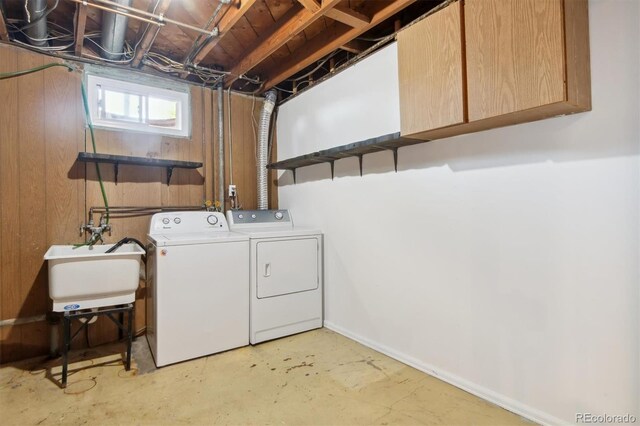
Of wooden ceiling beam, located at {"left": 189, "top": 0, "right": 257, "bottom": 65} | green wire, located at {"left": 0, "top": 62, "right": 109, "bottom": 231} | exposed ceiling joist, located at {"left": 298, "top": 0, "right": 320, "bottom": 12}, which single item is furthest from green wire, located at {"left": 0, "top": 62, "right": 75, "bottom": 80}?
exposed ceiling joist, located at {"left": 298, "top": 0, "right": 320, "bottom": 12}

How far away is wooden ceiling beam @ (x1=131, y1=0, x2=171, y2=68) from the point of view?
2115 mm

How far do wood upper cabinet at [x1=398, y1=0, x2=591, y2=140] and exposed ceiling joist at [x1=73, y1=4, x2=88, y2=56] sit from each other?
6.60 feet

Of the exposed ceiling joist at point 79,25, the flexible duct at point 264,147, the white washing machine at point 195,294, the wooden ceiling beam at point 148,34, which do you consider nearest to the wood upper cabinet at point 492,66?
the wooden ceiling beam at point 148,34

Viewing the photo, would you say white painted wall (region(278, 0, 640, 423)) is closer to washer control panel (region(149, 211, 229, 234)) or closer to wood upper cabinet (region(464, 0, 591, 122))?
wood upper cabinet (region(464, 0, 591, 122))

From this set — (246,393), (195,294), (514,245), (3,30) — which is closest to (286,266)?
(195,294)

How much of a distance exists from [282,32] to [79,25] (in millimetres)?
1387

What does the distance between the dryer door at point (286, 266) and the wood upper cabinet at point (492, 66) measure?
1396 mm

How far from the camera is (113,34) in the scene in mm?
2443

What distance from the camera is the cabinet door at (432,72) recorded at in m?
1.72

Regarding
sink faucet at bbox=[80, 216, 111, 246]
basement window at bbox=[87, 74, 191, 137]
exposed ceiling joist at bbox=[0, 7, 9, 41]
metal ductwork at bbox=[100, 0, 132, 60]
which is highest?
metal ductwork at bbox=[100, 0, 132, 60]

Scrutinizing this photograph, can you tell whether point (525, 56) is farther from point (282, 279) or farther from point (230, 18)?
point (282, 279)

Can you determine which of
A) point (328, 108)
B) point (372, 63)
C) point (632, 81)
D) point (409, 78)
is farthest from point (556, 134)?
point (328, 108)

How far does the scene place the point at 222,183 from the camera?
3352mm

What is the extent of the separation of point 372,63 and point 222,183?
1.83 metres
